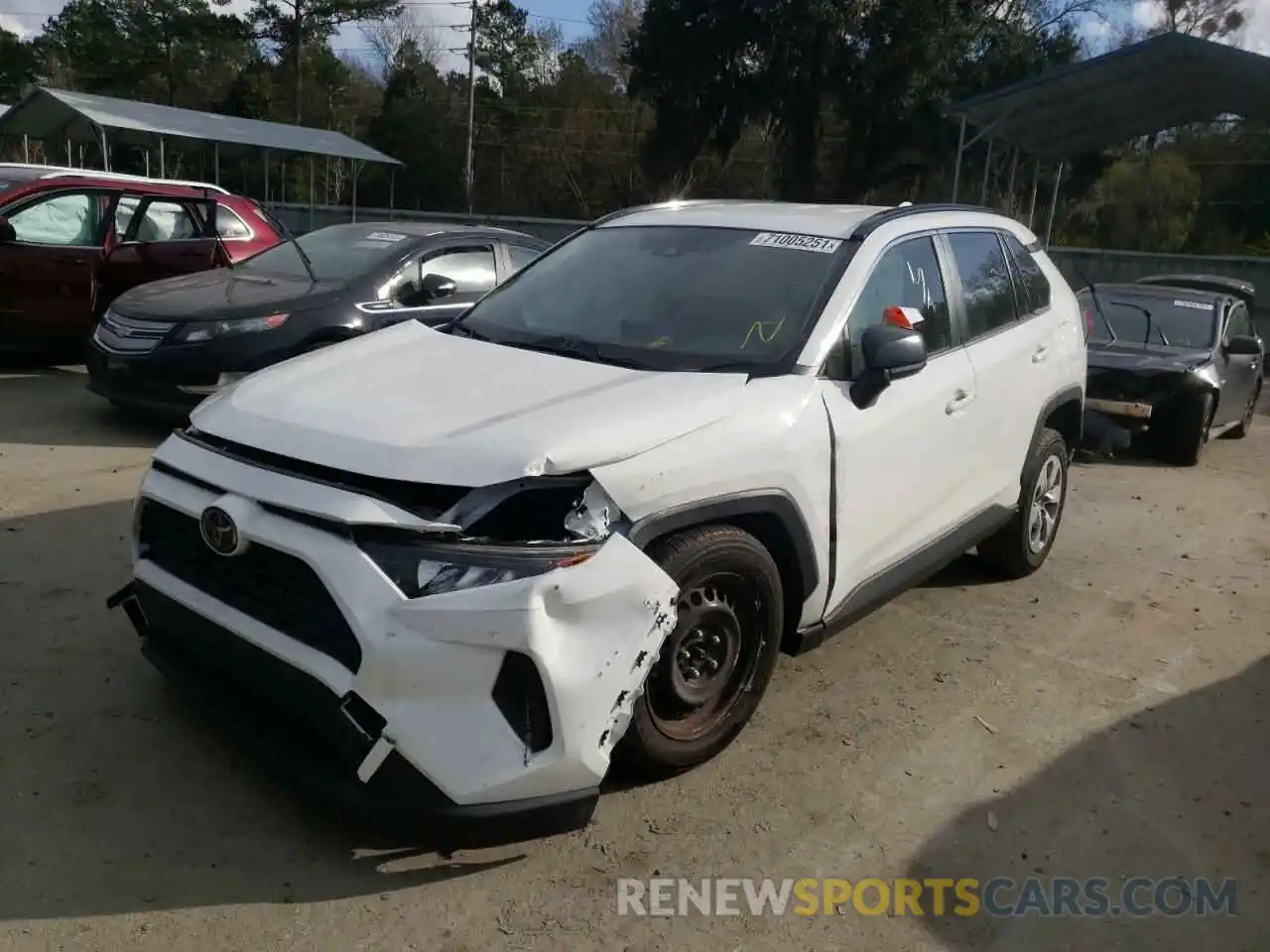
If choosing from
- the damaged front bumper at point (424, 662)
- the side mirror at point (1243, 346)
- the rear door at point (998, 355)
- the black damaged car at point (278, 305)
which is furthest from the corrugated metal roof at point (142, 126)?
the damaged front bumper at point (424, 662)

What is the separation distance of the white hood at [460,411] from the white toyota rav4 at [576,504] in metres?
0.01

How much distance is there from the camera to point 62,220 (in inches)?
357

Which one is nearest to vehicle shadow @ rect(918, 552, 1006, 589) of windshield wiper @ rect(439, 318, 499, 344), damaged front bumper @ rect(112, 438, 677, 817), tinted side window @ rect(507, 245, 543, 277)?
windshield wiper @ rect(439, 318, 499, 344)

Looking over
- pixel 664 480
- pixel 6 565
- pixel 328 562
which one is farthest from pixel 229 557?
pixel 6 565

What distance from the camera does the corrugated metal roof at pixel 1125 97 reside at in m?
16.8

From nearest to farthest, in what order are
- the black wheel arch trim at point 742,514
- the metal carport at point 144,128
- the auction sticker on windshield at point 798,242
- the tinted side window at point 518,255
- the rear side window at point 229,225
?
1. the black wheel arch trim at point 742,514
2. the auction sticker on windshield at point 798,242
3. the tinted side window at point 518,255
4. the rear side window at point 229,225
5. the metal carport at point 144,128

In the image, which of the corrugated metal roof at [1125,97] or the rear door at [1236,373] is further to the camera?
the corrugated metal roof at [1125,97]

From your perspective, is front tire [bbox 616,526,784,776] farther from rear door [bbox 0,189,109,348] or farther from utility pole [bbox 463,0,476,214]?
utility pole [bbox 463,0,476,214]

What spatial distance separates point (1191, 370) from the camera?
9.15m

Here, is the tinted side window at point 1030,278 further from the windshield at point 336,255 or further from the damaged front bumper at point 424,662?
the windshield at point 336,255

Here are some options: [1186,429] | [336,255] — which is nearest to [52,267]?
Result: [336,255]

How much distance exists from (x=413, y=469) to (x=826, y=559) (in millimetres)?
1521

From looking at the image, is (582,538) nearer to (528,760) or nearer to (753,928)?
→ (528,760)

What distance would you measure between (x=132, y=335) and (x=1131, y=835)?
21.0 feet
